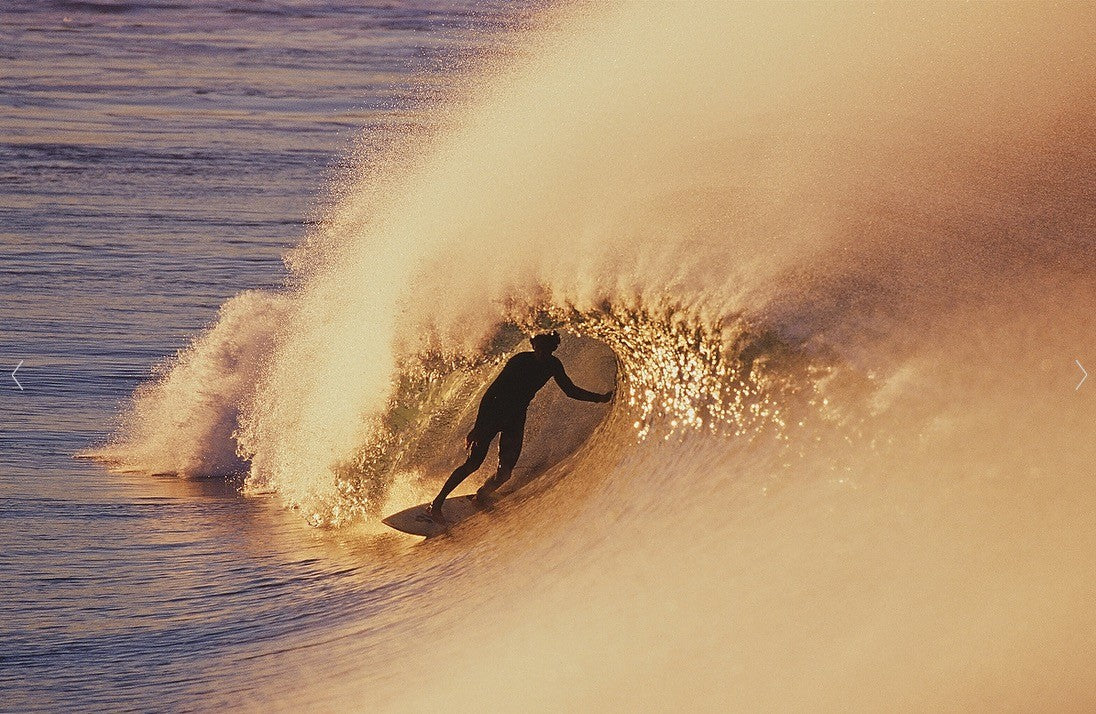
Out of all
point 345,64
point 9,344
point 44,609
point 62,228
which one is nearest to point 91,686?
point 44,609

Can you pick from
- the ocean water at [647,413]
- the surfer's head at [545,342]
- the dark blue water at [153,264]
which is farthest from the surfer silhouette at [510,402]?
the dark blue water at [153,264]

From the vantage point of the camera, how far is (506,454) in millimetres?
7406

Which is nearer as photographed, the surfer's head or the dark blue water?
the dark blue water

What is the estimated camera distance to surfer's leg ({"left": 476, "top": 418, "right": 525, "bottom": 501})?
288 inches

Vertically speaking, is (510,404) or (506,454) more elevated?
(510,404)

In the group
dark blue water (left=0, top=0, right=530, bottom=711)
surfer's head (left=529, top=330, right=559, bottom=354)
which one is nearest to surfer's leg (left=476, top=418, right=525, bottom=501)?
surfer's head (left=529, top=330, right=559, bottom=354)

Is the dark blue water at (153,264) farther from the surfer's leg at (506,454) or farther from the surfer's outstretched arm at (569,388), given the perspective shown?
the surfer's outstretched arm at (569,388)

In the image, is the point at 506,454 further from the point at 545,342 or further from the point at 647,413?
the point at 647,413

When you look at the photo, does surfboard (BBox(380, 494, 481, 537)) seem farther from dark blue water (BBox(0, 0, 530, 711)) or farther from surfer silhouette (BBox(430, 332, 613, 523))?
dark blue water (BBox(0, 0, 530, 711))

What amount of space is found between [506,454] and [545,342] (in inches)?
27.0

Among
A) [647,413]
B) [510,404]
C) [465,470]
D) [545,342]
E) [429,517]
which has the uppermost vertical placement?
[545,342]

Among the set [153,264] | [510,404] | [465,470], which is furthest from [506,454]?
[153,264]

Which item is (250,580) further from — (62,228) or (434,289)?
(62,228)

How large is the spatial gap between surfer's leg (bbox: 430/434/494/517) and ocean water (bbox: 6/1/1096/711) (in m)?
0.19
